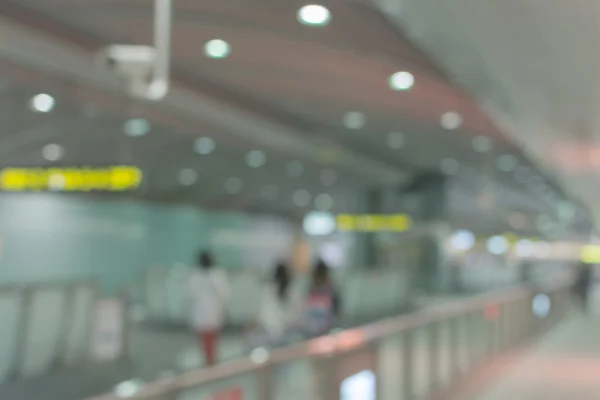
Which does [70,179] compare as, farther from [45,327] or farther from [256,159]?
[256,159]

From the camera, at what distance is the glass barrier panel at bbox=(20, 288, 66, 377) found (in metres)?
11.8

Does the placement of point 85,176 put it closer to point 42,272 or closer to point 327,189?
point 42,272

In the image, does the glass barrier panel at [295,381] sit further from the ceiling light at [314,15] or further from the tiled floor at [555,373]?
the tiled floor at [555,373]

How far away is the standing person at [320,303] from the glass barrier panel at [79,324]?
315 cm

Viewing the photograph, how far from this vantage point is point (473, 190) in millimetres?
37812

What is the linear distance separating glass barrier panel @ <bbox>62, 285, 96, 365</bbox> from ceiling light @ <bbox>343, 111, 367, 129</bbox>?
6730 mm

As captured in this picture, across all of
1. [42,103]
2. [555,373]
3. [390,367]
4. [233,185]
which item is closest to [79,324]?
[42,103]

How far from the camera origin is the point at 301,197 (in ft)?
126

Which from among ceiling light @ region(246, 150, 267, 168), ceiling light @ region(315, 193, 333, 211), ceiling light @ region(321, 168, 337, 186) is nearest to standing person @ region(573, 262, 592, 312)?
ceiling light @ region(321, 168, 337, 186)

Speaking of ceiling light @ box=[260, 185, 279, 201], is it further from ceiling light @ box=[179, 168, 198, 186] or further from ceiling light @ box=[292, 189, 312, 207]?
ceiling light @ box=[179, 168, 198, 186]

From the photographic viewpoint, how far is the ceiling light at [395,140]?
68.9ft

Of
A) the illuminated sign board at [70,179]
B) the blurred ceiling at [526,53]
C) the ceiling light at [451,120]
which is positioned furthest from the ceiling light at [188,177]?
the blurred ceiling at [526,53]

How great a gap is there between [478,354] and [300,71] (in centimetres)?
479

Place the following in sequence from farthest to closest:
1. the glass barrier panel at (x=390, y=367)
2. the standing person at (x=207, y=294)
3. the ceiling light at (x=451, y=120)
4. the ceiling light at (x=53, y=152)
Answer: the ceiling light at (x=451, y=120) → the ceiling light at (x=53, y=152) → the standing person at (x=207, y=294) → the glass barrier panel at (x=390, y=367)
